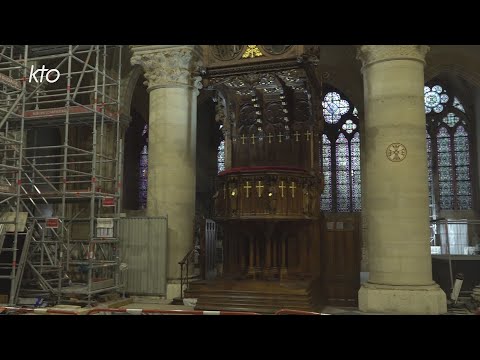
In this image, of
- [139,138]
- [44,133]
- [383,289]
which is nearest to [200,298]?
[383,289]

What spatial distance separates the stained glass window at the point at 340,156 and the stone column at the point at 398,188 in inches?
365

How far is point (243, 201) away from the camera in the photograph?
9.63 metres

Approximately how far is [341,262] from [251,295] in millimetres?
2830

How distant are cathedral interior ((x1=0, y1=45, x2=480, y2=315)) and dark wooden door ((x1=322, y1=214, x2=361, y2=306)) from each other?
2cm

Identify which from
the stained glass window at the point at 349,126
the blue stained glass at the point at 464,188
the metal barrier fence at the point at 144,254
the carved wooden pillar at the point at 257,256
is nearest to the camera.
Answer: the carved wooden pillar at the point at 257,256

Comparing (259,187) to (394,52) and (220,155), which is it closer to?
(394,52)

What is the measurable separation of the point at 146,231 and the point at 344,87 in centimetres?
888

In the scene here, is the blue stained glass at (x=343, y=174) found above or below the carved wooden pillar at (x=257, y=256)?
above

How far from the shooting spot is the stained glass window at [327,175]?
19.3 meters

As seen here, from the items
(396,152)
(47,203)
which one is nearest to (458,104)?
(396,152)

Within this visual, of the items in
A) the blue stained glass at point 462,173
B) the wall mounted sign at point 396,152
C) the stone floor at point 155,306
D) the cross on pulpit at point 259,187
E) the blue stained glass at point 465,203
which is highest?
the blue stained glass at point 462,173

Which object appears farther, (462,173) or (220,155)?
(220,155)

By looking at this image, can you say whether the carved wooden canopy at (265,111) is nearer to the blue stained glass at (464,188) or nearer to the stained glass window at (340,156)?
the stained glass window at (340,156)

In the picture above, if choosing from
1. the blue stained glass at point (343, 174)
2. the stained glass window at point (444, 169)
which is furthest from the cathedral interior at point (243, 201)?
the blue stained glass at point (343, 174)
